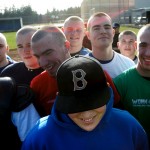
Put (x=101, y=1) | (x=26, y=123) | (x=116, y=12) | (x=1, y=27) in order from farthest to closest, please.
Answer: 1. (x=1, y=27)
2. (x=116, y=12)
3. (x=101, y=1)
4. (x=26, y=123)

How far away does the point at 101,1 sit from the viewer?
41969mm

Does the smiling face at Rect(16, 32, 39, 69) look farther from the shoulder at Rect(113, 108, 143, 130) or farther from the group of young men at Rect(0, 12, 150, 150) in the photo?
the shoulder at Rect(113, 108, 143, 130)

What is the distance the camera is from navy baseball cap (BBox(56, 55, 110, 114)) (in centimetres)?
169

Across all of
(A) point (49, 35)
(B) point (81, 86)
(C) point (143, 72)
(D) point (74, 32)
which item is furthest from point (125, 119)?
(D) point (74, 32)

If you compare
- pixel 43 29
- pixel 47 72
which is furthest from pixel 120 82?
pixel 43 29

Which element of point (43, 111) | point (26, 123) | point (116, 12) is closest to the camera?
point (26, 123)

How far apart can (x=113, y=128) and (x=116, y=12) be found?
44948 millimetres

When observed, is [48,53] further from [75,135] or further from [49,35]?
[75,135]

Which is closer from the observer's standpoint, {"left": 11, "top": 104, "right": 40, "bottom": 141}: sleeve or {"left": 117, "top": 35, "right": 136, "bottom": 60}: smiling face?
{"left": 11, "top": 104, "right": 40, "bottom": 141}: sleeve

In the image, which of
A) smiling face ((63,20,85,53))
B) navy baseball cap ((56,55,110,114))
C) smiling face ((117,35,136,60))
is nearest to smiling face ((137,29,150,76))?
navy baseball cap ((56,55,110,114))

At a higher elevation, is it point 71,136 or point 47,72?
point 47,72

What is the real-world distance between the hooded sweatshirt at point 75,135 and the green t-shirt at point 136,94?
2.61 feet

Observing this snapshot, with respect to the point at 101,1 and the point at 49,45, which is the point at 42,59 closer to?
the point at 49,45

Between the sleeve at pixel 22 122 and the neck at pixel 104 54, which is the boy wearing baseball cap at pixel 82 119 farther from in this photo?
the neck at pixel 104 54
